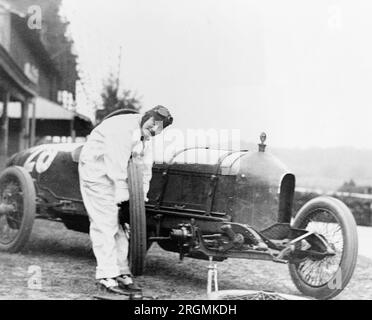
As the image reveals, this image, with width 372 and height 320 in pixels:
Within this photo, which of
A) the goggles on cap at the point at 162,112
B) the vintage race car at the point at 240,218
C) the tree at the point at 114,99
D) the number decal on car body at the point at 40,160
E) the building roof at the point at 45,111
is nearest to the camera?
the vintage race car at the point at 240,218

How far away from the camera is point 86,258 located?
6.28 m

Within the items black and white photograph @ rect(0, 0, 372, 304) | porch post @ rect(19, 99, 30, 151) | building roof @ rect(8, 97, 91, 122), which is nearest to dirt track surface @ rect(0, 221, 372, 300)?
black and white photograph @ rect(0, 0, 372, 304)

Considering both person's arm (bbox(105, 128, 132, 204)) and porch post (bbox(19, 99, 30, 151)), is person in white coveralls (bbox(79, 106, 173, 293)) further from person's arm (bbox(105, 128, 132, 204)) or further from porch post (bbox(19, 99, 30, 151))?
porch post (bbox(19, 99, 30, 151))

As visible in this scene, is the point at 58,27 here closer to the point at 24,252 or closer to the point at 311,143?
the point at 24,252

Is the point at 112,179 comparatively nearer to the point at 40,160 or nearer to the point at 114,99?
the point at 114,99

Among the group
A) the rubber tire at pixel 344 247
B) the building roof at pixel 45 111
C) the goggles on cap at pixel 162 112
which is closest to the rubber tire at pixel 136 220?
the goggles on cap at pixel 162 112

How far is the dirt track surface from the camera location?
16.1 ft

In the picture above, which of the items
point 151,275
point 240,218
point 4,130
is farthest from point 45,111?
point 240,218

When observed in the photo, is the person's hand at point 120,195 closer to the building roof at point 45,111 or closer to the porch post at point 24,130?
the building roof at point 45,111

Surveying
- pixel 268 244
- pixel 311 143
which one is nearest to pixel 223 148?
pixel 268 244

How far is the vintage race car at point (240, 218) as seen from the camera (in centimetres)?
483

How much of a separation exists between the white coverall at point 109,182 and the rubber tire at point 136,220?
0.29ft

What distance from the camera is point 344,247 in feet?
15.6

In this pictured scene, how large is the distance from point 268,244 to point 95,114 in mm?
2737
